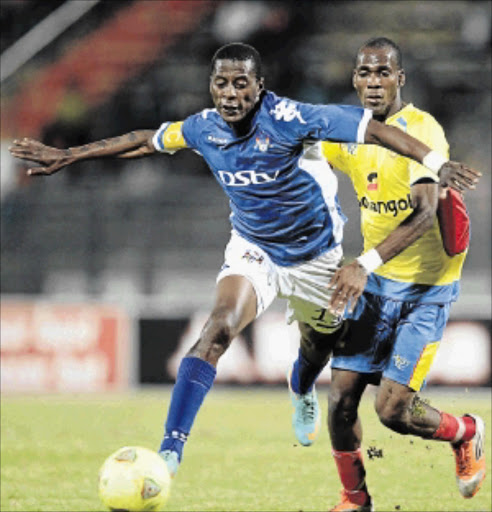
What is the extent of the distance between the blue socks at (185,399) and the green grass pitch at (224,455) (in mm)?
1698

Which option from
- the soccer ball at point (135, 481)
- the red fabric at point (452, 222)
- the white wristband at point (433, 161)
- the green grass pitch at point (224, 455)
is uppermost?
the white wristband at point (433, 161)

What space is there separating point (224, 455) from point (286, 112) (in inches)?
144

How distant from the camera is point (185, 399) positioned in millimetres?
4324

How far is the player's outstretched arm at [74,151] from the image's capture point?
518 cm

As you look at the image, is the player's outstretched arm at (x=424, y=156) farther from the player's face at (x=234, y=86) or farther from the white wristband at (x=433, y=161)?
the player's face at (x=234, y=86)

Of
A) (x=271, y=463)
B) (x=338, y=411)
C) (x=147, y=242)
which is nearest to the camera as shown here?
Answer: (x=338, y=411)

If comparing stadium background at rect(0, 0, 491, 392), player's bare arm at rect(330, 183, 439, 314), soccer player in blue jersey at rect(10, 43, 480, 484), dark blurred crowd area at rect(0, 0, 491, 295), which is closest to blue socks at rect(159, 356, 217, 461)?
soccer player in blue jersey at rect(10, 43, 480, 484)

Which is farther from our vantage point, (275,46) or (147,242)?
(275,46)

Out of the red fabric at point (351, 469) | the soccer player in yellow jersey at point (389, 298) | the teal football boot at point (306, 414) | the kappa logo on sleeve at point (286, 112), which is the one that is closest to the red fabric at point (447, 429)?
the soccer player in yellow jersey at point (389, 298)

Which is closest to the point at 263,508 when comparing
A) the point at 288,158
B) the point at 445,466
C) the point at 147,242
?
the point at 445,466

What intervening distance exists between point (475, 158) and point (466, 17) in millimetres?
2116

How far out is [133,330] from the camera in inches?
427

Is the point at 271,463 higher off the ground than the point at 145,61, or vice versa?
the point at 145,61

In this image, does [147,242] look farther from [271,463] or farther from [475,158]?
[271,463]
